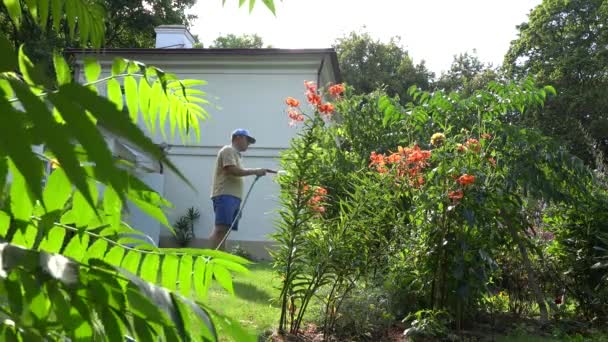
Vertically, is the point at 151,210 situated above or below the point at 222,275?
above

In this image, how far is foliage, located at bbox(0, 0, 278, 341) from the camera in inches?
22.9

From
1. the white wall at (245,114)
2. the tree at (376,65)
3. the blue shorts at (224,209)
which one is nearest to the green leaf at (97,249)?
the blue shorts at (224,209)

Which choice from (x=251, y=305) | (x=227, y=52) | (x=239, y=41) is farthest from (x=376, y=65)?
(x=251, y=305)

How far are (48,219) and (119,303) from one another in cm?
24

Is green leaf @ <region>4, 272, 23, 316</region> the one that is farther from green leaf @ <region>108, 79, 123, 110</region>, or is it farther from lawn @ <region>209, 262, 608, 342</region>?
lawn @ <region>209, 262, 608, 342</region>

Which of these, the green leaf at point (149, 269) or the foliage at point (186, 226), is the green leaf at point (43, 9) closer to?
the green leaf at point (149, 269)

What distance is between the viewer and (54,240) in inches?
46.3

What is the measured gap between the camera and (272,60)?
1570 cm

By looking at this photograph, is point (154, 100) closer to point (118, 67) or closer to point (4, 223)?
point (118, 67)

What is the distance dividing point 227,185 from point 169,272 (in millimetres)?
6127

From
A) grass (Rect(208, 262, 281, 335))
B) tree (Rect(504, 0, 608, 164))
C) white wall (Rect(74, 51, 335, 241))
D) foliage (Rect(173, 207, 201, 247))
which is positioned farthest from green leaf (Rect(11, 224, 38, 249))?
tree (Rect(504, 0, 608, 164))

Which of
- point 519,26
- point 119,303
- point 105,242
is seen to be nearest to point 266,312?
point 105,242

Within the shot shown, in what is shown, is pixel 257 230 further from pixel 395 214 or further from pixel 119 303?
pixel 119 303

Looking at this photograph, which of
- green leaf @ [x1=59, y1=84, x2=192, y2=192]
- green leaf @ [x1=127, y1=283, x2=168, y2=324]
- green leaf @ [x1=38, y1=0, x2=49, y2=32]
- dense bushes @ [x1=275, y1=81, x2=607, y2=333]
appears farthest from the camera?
dense bushes @ [x1=275, y1=81, x2=607, y2=333]
